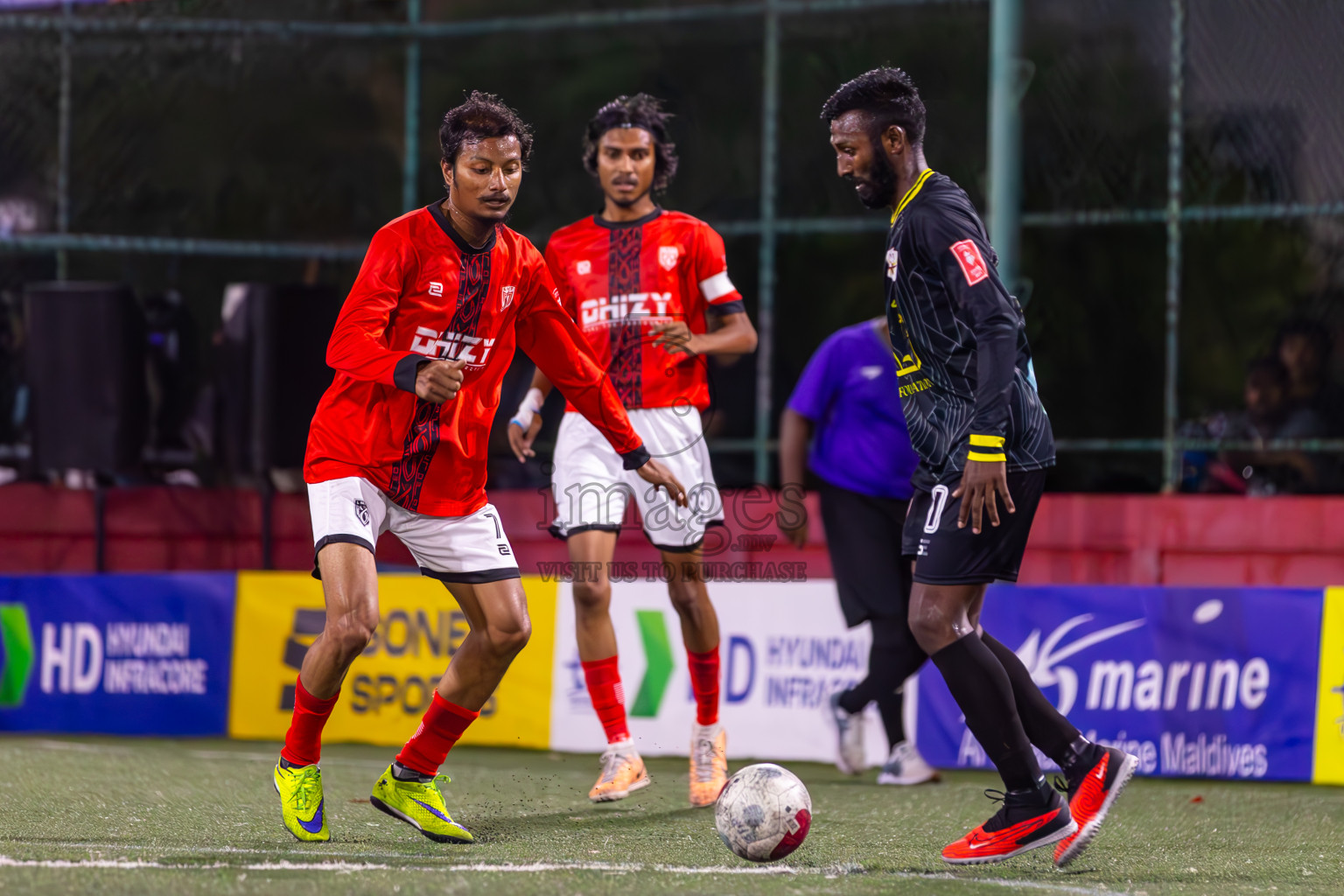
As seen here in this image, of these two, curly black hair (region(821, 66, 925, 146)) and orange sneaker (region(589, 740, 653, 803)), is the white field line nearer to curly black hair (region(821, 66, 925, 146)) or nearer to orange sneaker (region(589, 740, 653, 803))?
orange sneaker (region(589, 740, 653, 803))

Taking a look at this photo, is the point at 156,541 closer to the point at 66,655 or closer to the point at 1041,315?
the point at 66,655

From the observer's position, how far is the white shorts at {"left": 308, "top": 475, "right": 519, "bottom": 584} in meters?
4.54

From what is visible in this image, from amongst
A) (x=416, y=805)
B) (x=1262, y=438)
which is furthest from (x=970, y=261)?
(x=1262, y=438)

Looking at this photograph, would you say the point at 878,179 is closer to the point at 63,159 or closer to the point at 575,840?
the point at 575,840

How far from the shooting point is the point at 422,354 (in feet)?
15.0

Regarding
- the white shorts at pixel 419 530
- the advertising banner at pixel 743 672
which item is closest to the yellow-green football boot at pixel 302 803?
the white shorts at pixel 419 530

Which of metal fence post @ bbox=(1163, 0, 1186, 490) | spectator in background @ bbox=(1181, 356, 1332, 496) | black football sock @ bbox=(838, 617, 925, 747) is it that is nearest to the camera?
black football sock @ bbox=(838, 617, 925, 747)

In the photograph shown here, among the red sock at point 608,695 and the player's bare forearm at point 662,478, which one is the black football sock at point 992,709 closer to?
the player's bare forearm at point 662,478

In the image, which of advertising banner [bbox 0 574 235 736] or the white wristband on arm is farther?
advertising banner [bbox 0 574 235 736]

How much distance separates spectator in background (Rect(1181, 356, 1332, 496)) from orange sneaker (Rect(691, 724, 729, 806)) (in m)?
5.22

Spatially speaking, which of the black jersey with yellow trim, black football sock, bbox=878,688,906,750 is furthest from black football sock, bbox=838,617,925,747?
the black jersey with yellow trim

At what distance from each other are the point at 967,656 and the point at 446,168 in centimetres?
206

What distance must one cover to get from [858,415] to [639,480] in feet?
4.66

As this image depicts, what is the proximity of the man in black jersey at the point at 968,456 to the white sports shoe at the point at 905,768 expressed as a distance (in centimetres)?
239
